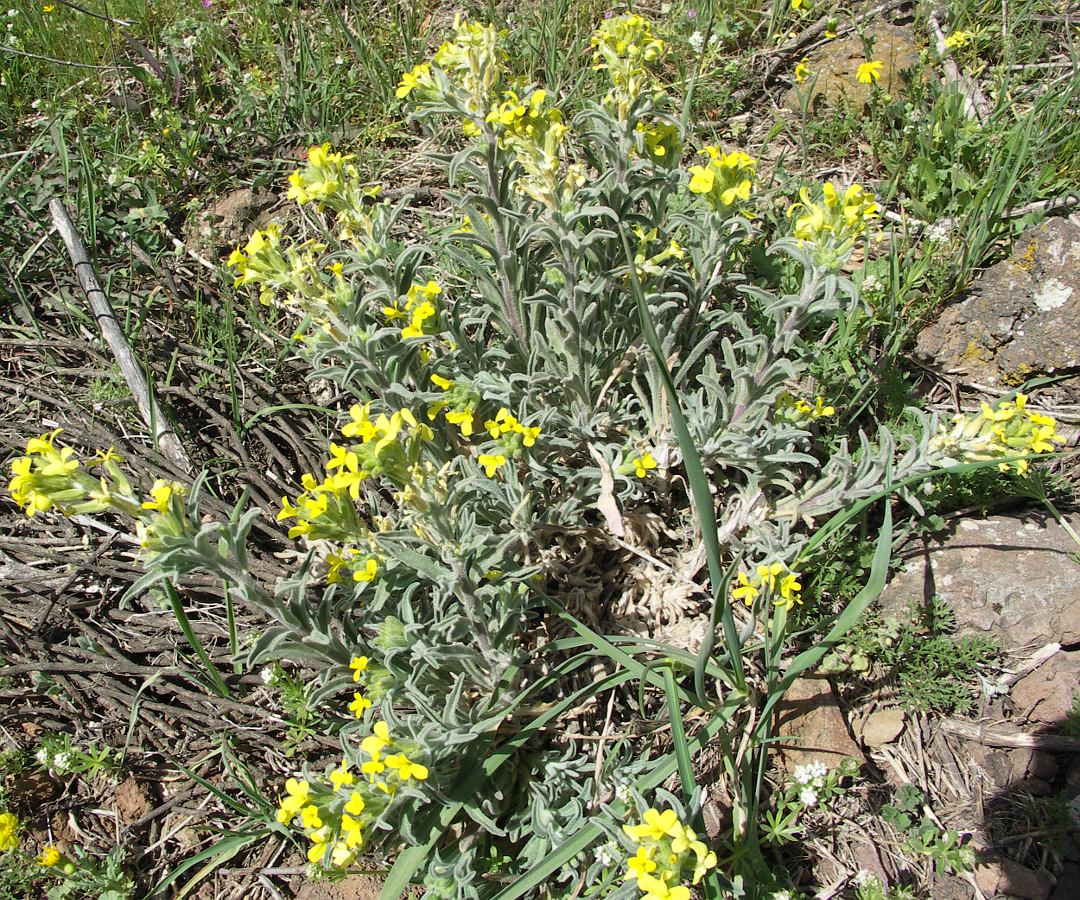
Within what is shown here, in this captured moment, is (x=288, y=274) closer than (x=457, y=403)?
Yes

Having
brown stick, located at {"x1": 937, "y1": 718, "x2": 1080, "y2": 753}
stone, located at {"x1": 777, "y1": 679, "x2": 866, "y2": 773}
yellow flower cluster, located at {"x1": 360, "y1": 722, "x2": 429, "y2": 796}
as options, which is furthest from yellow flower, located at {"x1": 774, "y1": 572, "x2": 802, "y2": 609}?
yellow flower cluster, located at {"x1": 360, "y1": 722, "x2": 429, "y2": 796}

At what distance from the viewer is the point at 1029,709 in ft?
9.58

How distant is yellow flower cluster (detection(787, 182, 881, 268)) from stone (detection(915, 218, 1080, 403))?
1.40 metres

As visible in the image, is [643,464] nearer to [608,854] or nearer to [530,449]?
[530,449]

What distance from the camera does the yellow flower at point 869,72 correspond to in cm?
430

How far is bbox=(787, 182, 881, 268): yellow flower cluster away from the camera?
8.37 feet

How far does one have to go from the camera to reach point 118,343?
12.7ft

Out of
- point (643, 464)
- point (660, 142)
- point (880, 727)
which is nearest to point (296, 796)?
point (643, 464)

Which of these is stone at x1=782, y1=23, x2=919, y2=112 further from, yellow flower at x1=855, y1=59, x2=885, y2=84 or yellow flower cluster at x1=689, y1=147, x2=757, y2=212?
yellow flower cluster at x1=689, y1=147, x2=757, y2=212

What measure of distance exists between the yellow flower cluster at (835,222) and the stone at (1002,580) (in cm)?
134

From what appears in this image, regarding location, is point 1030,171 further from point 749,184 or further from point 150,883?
point 150,883

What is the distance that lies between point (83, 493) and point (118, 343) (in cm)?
195

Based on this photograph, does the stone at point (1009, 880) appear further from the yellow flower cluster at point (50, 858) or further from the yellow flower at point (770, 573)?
the yellow flower cluster at point (50, 858)

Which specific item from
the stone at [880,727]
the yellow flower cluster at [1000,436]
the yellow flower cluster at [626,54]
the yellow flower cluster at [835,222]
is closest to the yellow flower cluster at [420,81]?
the yellow flower cluster at [626,54]
